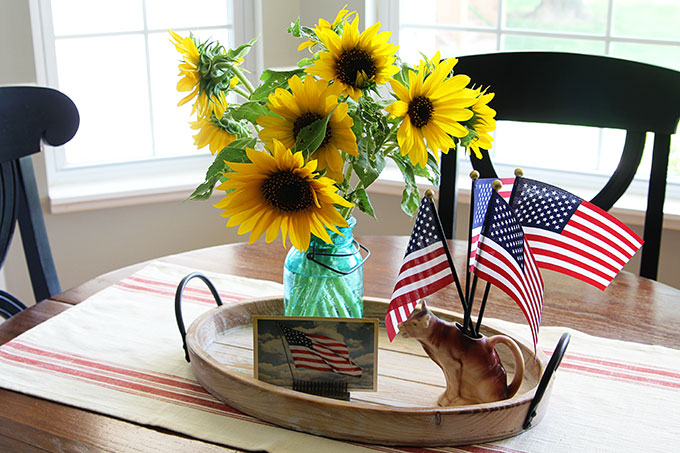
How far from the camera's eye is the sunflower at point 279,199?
79 centimetres

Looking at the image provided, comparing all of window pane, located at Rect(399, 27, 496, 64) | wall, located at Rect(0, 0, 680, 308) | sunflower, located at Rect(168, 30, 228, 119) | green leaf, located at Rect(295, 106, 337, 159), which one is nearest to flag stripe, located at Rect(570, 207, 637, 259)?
green leaf, located at Rect(295, 106, 337, 159)

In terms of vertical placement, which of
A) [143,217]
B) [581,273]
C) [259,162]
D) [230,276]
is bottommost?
[143,217]

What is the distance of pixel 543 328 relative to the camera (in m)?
1.16

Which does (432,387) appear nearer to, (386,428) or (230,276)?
(386,428)

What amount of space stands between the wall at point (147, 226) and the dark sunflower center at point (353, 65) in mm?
1627

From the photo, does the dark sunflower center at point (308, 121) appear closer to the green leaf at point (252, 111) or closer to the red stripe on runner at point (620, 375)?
the green leaf at point (252, 111)

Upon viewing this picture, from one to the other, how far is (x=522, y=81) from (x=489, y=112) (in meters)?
0.81

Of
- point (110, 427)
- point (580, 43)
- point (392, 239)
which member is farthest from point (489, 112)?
point (580, 43)

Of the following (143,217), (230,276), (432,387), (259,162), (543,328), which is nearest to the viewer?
(259,162)

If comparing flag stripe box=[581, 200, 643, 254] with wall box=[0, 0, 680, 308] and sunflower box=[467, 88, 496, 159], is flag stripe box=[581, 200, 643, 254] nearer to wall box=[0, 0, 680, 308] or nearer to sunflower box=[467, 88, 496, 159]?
sunflower box=[467, 88, 496, 159]

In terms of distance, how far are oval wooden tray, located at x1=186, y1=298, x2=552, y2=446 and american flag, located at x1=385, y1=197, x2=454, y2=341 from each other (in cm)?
11

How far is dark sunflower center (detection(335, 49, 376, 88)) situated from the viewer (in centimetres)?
82

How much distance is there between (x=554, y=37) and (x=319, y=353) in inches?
68.5

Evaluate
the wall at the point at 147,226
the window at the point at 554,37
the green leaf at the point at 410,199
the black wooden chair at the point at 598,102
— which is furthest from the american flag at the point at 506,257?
the window at the point at 554,37
